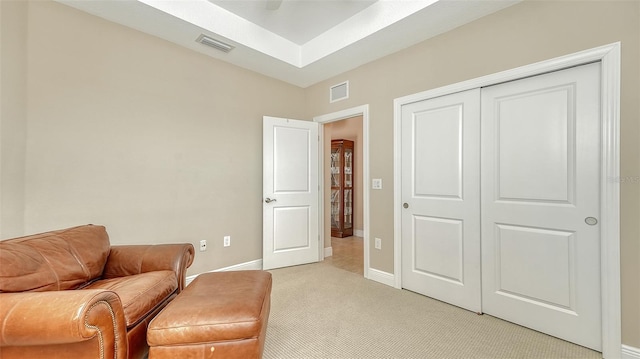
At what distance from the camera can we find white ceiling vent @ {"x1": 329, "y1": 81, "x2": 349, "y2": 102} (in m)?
3.38

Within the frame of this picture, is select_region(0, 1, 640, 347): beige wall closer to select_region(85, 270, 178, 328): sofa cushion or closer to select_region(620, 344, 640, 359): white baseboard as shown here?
select_region(620, 344, 640, 359): white baseboard

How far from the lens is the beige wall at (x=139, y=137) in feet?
6.95

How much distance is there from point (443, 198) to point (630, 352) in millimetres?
1453

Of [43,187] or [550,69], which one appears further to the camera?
[43,187]

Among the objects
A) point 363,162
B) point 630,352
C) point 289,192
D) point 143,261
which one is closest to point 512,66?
point 363,162

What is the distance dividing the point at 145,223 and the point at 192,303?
5.21 feet

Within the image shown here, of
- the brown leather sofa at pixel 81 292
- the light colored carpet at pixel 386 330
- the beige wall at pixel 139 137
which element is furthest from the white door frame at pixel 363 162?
the brown leather sofa at pixel 81 292

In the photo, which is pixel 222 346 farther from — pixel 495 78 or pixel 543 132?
pixel 495 78

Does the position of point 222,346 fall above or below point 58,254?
below

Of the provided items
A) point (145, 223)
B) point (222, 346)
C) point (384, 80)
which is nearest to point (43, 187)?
point (145, 223)

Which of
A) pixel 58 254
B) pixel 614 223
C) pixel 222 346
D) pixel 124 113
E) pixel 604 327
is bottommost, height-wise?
pixel 604 327

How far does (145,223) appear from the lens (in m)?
2.62

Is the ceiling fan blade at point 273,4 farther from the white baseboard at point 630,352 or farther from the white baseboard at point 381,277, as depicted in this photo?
the white baseboard at point 630,352

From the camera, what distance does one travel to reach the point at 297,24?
113 inches
